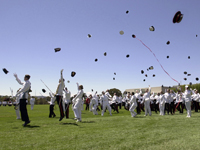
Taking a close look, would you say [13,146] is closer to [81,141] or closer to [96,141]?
[81,141]

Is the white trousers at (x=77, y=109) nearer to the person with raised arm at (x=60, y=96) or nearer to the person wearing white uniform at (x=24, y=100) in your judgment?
the person with raised arm at (x=60, y=96)

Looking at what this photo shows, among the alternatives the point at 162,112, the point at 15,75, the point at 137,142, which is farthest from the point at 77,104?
the point at 162,112

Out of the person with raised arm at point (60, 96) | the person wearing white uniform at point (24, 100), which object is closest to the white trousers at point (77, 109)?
the person with raised arm at point (60, 96)

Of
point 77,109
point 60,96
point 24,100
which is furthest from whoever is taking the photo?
point 77,109

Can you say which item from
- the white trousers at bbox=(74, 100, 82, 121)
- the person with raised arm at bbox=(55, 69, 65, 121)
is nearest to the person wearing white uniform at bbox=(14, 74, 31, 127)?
the person with raised arm at bbox=(55, 69, 65, 121)

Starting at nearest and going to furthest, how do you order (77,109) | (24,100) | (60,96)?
1. (24,100)
2. (60,96)
3. (77,109)

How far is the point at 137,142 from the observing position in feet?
18.1

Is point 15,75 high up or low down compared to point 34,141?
up

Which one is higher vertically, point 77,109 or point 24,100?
point 24,100

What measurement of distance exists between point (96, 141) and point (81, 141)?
43 cm

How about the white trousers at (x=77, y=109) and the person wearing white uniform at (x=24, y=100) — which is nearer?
the person wearing white uniform at (x=24, y=100)

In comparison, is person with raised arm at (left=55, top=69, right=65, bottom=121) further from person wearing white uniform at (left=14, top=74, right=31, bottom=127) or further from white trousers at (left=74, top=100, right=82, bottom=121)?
person wearing white uniform at (left=14, top=74, right=31, bottom=127)

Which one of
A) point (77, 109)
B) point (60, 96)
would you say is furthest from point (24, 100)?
point (77, 109)

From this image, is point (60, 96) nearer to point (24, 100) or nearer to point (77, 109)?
point (77, 109)
